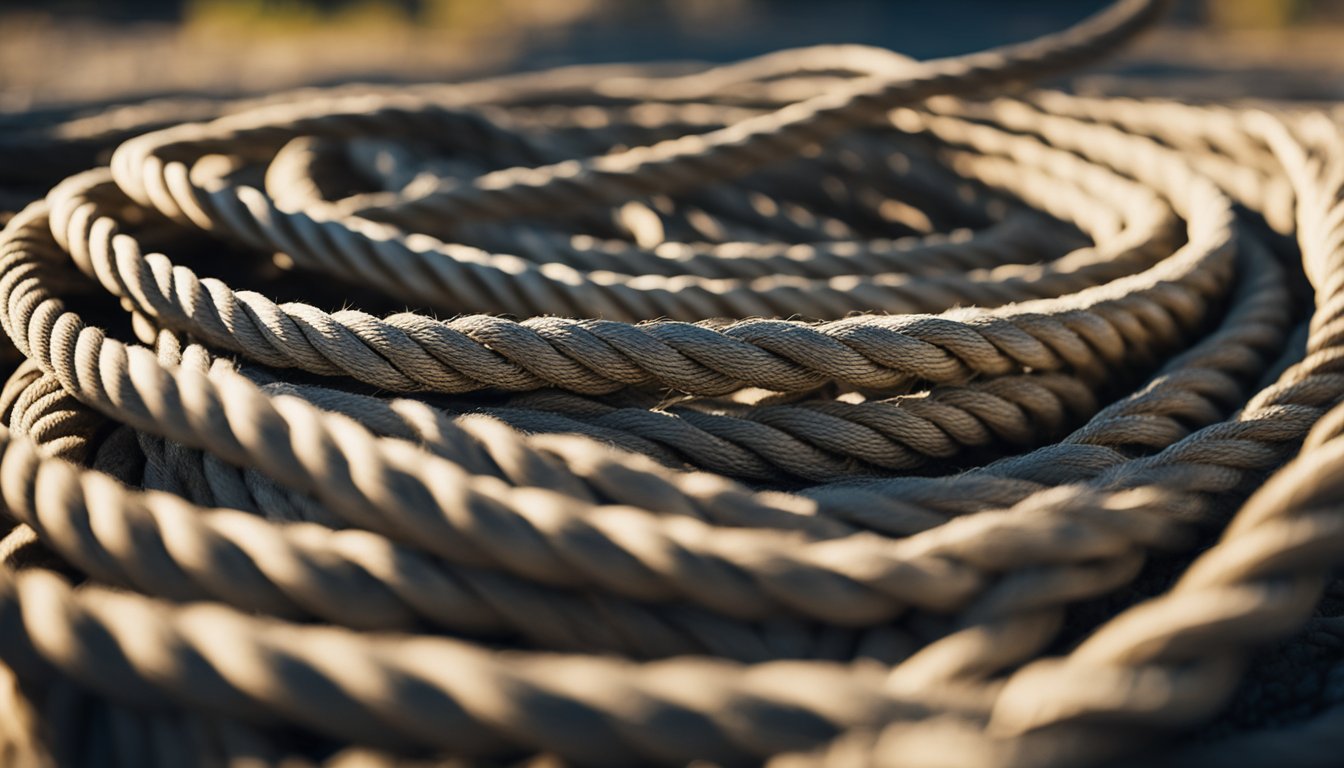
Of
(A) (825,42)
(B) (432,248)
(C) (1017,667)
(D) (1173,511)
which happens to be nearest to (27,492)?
(B) (432,248)

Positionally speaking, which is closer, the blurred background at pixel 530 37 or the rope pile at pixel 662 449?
the rope pile at pixel 662 449

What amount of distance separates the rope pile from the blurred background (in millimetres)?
867

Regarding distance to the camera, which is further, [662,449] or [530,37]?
[530,37]

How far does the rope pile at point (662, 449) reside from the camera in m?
0.56

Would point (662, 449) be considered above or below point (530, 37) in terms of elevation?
below

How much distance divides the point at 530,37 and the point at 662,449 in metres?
3.81

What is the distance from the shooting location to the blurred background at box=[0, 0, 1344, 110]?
272 centimetres

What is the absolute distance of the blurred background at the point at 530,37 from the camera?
2717 millimetres

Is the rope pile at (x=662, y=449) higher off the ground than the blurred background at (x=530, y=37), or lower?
lower

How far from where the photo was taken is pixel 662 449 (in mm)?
814

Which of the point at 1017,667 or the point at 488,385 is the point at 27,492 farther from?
the point at 1017,667

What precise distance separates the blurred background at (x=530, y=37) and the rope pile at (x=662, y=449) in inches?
34.1

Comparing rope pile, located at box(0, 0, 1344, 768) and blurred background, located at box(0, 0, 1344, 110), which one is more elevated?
blurred background, located at box(0, 0, 1344, 110)

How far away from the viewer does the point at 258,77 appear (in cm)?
283
